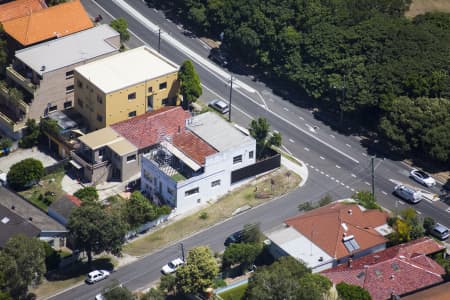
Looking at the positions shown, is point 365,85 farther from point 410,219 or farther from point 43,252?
point 43,252

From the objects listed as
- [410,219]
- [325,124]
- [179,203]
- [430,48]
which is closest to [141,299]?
[179,203]

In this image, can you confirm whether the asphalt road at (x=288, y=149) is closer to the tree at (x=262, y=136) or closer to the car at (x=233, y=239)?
the car at (x=233, y=239)

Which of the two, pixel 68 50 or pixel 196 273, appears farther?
pixel 68 50

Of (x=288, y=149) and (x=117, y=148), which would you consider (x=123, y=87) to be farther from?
(x=288, y=149)

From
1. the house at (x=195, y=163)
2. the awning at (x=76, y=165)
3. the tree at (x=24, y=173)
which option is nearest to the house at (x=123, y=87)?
the awning at (x=76, y=165)

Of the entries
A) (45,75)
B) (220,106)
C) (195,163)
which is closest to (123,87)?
(45,75)

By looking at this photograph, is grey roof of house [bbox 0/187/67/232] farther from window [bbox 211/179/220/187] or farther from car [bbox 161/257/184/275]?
window [bbox 211/179/220/187]
